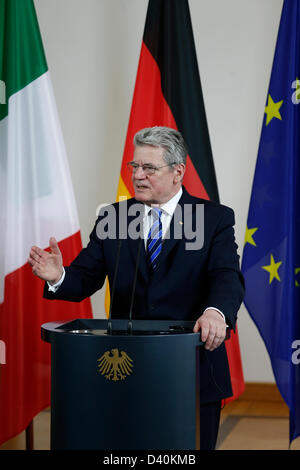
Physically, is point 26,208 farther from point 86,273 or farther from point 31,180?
point 86,273

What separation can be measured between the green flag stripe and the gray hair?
1344 mm

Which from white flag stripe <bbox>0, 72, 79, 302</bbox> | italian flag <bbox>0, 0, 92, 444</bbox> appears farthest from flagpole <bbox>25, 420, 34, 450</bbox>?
white flag stripe <bbox>0, 72, 79, 302</bbox>

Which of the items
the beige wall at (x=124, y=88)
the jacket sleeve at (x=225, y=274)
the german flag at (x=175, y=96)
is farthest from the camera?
the beige wall at (x=124, y=88)

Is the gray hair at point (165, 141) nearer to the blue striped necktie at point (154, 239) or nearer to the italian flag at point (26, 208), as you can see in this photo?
the blue striped necktie at point (154, 239)

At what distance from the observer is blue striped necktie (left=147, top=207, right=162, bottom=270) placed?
6.84 feet

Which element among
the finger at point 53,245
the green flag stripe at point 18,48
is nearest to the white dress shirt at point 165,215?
the finger at point 53,245

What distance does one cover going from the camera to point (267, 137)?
11.0 feet

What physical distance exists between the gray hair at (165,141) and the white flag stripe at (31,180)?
3.82 ft

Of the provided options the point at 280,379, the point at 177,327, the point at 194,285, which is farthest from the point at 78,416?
the point at 280,379

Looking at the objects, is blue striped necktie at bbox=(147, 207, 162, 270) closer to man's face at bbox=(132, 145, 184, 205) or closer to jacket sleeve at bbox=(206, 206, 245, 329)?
man's face at bbox=(132, 145, 184, 205)

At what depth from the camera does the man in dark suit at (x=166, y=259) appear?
6.44ft

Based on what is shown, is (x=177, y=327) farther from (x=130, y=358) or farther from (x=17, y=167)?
(x=17, y=167)

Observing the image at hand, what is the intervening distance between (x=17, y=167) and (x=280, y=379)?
1.81 m

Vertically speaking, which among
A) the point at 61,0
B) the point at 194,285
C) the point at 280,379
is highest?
the point at 61,0
